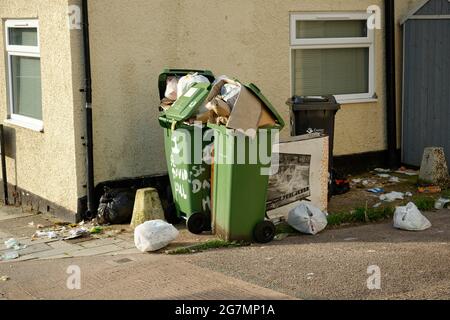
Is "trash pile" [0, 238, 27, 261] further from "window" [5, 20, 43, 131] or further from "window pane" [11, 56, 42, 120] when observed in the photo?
"window pane" [11, 56, 42, 120]

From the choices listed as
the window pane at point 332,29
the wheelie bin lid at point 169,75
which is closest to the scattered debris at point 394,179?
the window pane at point 332,29

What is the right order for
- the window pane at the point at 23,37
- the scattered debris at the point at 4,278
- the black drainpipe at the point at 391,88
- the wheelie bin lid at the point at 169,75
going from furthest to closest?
the black drainpipe at the point at 391,88, the window pane at the point at 23,37, the wheelie bin lid at the point at 169,75, the scattered debris at the point at 4,278

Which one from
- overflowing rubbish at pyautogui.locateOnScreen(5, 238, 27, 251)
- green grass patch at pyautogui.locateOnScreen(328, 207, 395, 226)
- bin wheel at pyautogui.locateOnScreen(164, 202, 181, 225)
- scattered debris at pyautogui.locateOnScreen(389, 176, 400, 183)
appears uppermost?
scattered debris at pyautogui.locateOnScreen(389, 176, 400, 183)

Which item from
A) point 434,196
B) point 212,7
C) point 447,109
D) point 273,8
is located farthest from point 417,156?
point 212,7

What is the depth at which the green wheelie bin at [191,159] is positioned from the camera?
315 inches

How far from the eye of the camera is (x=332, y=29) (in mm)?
10977

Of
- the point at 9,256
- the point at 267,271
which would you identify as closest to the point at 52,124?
the point at 9,256

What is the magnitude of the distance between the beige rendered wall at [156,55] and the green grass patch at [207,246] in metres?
1.95

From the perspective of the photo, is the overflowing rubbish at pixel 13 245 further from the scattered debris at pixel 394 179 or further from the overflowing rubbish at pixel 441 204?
the scattered debris at pixel 394 179

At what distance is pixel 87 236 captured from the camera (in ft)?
27.4

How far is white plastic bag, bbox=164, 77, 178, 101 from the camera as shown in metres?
8.67

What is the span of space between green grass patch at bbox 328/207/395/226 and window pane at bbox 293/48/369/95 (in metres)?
2.57

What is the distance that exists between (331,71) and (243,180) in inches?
164

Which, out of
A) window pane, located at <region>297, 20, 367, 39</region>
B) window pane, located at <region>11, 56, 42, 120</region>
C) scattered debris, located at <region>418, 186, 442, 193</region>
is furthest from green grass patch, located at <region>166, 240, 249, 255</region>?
window pane, located at <region>297, 20, 367, 39</region>
